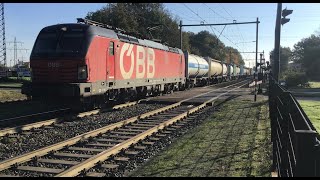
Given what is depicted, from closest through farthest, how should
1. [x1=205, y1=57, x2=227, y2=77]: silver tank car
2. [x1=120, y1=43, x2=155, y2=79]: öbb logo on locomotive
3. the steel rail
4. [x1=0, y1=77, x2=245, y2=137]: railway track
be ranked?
the steel rail, [x1=0, y1=77, x2=245, y2=137]: railway track, [x1=120, y1=43, x2=155, y2=79]: öbb logo on locomotive, [x1=205, y1=57, x2=227, y2=77]: silver tank car

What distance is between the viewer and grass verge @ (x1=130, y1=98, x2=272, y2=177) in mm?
6934

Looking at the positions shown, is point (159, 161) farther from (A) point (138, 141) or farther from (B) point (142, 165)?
(A) point (138, 141)

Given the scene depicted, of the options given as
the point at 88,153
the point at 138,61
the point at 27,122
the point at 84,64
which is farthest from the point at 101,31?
the point at 88,153

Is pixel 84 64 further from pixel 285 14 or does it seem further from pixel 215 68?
pixel 215 68

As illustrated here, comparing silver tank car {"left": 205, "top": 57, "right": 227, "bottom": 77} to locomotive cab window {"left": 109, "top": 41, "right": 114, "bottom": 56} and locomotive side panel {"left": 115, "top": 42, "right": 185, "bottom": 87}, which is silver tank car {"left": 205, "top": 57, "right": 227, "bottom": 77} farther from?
locomotive cab window {"left": 109, "top": 41, "right": 114, "bottom": 56}

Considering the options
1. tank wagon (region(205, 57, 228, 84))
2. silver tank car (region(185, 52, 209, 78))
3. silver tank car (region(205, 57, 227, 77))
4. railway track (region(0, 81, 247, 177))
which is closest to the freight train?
railway track (region(0, 81, 247, 177))

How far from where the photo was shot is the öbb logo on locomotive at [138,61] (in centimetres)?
1717

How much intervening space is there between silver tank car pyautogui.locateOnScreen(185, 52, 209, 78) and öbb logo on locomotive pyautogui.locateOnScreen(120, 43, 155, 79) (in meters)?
12.0

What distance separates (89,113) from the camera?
14.6m

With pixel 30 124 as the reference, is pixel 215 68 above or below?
above

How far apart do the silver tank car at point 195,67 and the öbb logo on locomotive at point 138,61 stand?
39.4ft

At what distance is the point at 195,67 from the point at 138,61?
58.4ft

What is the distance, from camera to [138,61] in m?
19.2

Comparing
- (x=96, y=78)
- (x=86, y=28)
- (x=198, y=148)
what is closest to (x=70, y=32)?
(x=86, y=28)
